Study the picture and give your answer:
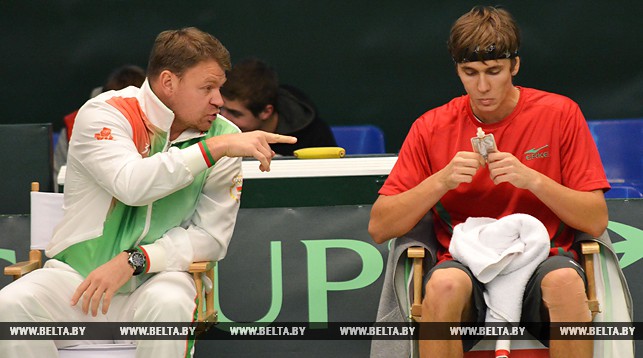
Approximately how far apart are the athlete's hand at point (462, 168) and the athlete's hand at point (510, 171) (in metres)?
0.06

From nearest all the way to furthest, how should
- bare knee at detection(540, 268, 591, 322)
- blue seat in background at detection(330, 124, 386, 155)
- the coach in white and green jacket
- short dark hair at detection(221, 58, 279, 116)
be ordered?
bare knee at detection(540, 268, 591, 322) → the coach in white and green jacket → short dark hair at detection(221, 58, 279, 116) → blue seat in background at detection(330, 124, 386, 155)

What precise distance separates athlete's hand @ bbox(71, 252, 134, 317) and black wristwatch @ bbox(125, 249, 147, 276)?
0.04 ft

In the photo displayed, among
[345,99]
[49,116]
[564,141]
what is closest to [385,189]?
[564,141]

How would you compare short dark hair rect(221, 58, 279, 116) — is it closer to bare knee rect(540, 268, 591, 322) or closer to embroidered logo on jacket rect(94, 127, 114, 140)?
embroidered logo on jacket rect(94, 127, 114, 140)

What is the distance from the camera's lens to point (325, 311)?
4969 mm

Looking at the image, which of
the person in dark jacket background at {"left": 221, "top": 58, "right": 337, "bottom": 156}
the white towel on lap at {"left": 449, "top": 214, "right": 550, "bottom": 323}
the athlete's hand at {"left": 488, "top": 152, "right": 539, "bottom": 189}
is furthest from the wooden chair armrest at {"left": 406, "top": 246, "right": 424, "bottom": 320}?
the person in dark jacket background at {"left": 221, "top": 58, "right": 337, "bottom": 156}

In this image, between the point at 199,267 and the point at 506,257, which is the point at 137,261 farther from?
the point at 506,257

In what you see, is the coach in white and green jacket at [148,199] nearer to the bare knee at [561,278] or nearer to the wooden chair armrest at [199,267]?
the wooden chair armrest at [199,267]

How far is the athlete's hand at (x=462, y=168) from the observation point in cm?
393

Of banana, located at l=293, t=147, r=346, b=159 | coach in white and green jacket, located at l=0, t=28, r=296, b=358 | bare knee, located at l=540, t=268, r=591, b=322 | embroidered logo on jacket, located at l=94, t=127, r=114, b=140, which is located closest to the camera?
bare knee, located at l=540, t=268, r=591, b=322

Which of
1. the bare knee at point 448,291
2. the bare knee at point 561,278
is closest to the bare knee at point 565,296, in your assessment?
the bare knee at point 561,278

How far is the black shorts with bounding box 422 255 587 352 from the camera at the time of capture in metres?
3.93

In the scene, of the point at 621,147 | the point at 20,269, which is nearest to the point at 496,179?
the point at 20,269

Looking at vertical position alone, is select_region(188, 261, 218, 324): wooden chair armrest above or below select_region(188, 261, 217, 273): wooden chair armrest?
below
